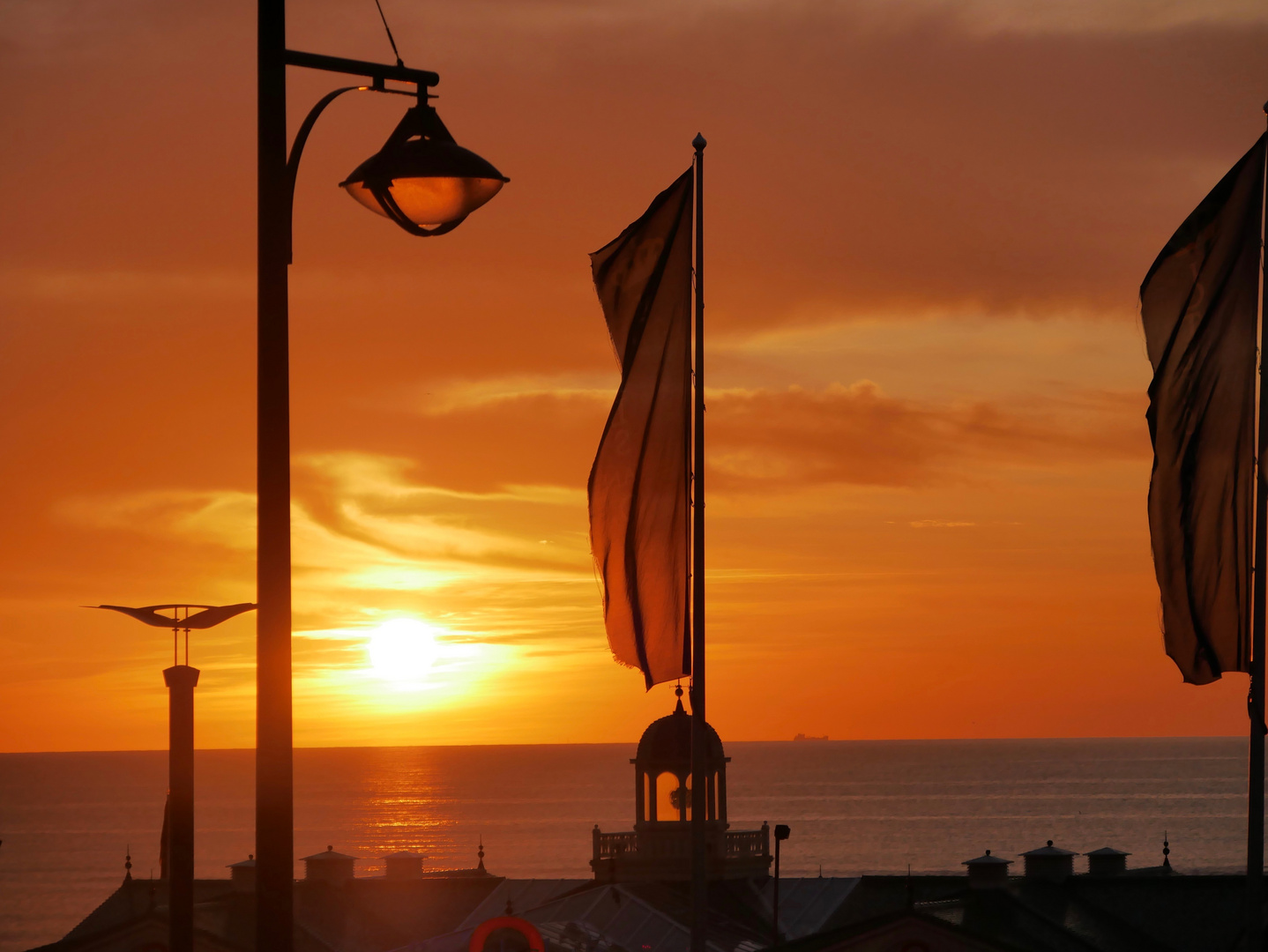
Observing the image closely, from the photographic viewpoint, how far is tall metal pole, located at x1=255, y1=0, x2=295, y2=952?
461 inches

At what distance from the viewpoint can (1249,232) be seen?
27547 millimetres

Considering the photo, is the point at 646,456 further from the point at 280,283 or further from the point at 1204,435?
the point at 280,283

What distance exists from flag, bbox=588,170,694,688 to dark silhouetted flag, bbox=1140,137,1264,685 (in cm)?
708

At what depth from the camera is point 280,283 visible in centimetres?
1209

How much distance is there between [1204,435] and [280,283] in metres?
18.5

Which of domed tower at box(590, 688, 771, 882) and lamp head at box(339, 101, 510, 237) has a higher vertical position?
lamp head at box(339, 101, 510, 237)

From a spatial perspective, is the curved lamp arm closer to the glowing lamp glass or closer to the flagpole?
the glowing lamp glass

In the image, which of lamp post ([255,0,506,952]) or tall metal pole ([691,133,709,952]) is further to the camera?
tall metal pole ([691,133,709,952])

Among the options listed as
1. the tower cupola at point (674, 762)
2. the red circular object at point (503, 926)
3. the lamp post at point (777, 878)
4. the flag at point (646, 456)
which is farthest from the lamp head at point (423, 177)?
the tower cupola at point (674, 762)

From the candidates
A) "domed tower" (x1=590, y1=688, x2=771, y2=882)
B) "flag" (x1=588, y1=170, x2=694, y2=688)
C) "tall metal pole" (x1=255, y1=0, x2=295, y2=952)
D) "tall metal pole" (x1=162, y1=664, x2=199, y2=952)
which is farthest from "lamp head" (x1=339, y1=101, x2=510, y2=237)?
"domed tower" (x1=590, y1=688, x2=771, y2=882)

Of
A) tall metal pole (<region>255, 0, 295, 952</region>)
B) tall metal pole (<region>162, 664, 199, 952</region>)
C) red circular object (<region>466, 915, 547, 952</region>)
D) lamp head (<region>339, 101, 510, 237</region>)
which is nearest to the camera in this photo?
tall metal pole (<region>255, 0, 295, 952</region>)

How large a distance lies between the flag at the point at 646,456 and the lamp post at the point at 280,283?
42.2ft

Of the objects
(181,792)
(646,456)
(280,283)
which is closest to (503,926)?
(181,792)

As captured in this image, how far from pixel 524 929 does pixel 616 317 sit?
25342mm
